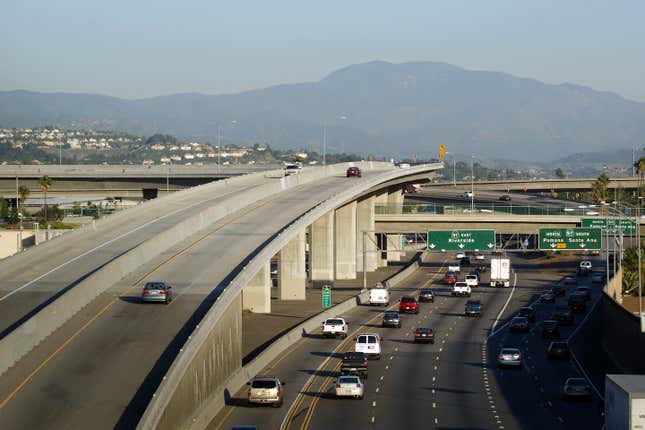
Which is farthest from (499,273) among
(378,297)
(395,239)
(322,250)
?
(395,239)

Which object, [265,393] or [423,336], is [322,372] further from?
[423,336]

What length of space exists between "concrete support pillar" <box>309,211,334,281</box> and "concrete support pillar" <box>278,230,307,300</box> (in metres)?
10.6

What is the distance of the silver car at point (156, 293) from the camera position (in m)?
42.9

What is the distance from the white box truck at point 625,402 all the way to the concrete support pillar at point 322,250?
196 feet

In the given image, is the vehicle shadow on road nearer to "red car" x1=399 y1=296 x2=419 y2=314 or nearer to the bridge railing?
"red car" x1=399 y1=296 x2=419 y2=314

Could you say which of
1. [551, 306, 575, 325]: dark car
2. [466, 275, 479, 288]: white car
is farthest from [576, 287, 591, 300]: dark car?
[551, 306, 575, 325]: dark car

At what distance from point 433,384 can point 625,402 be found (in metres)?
16.9

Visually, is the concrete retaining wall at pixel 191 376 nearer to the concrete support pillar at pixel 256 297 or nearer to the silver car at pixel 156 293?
the silver car at pixel 156 293

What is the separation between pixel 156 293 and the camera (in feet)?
141

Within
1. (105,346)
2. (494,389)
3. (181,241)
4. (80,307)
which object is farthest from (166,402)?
(181,241)

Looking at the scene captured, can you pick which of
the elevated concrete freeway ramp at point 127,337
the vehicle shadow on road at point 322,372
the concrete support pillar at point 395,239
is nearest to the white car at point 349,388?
the elevated concrete freeway ramp at point 127,337

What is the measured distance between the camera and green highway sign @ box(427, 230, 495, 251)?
87812 millimetres

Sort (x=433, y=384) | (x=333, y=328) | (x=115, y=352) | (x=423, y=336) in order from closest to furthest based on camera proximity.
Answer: (x=115, y=352)
(x=433, y=384)
(x=423, y=336)
(x=333, y=328)

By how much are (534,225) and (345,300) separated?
29384 millimetres
